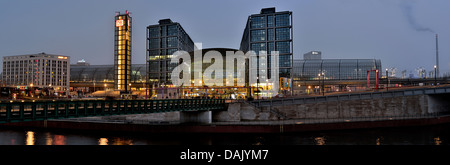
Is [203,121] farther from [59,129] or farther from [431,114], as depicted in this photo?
[431,114]

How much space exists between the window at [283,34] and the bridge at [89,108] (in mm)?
72075

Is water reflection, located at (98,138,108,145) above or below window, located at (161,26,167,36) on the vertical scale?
below

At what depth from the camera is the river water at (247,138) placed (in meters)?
46.2

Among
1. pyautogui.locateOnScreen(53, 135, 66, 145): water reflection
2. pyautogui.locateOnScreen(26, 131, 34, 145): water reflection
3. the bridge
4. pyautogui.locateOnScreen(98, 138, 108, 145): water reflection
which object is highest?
the bridge

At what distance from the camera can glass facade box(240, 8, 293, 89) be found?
418 ft

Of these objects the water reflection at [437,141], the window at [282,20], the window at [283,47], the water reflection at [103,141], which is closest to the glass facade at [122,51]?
the window at [282,20]

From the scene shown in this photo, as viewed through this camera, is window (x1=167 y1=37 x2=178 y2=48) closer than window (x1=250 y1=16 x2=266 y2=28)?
No

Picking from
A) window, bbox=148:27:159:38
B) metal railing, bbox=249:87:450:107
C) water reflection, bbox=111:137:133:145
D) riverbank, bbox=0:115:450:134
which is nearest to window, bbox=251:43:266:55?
window, bbox=148:27:159:38

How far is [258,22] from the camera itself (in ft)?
431

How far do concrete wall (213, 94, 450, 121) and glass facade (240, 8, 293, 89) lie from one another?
201 ft

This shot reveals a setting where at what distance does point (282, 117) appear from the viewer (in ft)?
212

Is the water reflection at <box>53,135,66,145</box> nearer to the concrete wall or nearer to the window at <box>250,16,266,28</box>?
the concrete wall

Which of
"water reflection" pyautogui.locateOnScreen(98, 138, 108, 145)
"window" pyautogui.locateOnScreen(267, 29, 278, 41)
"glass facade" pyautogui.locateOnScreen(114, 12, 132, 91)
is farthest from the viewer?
"glass facade" pyautogui.locateOnScreen(114, 12, 132, 91)
